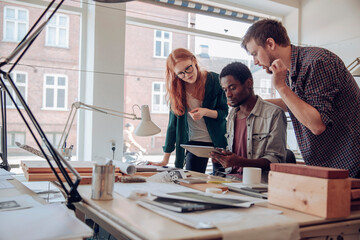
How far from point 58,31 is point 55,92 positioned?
593mm

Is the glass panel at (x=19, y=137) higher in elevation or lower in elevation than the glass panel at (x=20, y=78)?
lower

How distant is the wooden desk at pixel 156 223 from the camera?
750mm

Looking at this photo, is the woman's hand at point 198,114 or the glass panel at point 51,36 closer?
the woman's hand at point 198,114

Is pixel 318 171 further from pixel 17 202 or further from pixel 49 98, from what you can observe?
pixel 49 98

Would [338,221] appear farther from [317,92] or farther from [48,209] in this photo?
[48,209]

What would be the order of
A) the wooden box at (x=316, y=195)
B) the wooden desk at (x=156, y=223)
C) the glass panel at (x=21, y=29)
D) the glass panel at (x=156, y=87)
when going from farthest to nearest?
1. the glass panel at (x=156, y=87)
2. the glass panel at (x=21, y=29)
3. the wooden box at (x=316, y=195)
4. the wooden desk at (x=156, y=223)

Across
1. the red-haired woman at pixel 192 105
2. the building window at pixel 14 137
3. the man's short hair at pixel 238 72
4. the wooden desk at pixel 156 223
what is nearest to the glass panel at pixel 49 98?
the building window at pixel 14 137

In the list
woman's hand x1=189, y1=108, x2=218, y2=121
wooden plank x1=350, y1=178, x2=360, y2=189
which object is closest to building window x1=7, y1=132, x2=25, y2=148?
woman's hand x1=189, y1=108, x2=218, y2=121

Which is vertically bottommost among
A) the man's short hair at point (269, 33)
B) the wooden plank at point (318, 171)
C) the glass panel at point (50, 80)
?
the wooden plank at point (318, 171)

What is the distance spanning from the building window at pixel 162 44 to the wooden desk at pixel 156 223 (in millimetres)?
3063

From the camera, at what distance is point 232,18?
4613 millimetres

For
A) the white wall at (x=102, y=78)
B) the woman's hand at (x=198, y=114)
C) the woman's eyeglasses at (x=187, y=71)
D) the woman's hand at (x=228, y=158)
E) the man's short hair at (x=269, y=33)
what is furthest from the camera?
the white wall at (x=102, y=78)

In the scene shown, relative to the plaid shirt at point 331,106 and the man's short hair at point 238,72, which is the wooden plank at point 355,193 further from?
the man's short hair at point 238,72

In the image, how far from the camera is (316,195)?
3.14 ft
